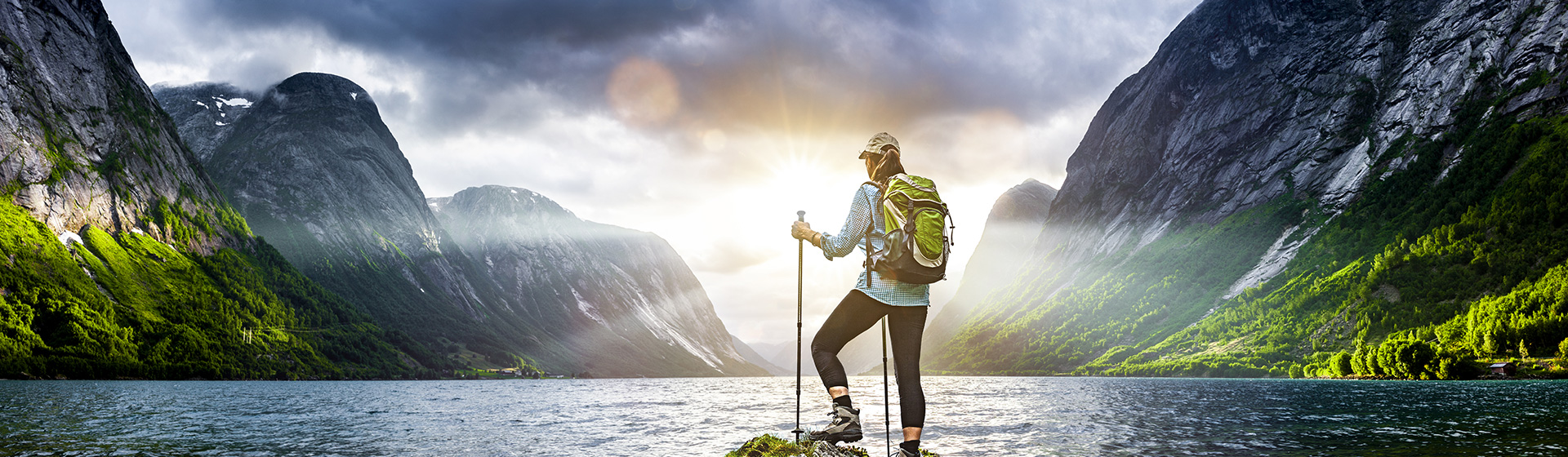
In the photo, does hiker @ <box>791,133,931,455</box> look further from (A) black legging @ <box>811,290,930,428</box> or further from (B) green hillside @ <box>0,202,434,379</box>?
(B) green hillside @ <box>0,202,434,379</box>

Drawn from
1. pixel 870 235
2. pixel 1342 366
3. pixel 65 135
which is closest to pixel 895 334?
pixel 870 235

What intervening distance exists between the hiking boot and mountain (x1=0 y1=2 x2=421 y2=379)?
156797 mm

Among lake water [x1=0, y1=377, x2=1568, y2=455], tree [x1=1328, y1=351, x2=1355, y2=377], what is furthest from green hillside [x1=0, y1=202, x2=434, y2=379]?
tree [x1=1328, y1=351, x2=1355, y2=377]

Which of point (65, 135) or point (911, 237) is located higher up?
point (65, 135)

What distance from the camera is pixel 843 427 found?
341 inches

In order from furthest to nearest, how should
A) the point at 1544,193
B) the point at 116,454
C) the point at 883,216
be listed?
the point at 1544,193 → the point at 116,454 → the point at 883,216

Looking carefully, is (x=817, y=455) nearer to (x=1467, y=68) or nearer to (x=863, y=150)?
(x=863, y=150)

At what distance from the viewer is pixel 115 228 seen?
176250 millimetres

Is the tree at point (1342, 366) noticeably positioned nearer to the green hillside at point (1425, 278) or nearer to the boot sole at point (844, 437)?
the green hillside at point (1425, 278)

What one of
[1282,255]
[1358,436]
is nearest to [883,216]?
[1358,436]

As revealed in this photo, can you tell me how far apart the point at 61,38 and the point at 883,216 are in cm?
26569

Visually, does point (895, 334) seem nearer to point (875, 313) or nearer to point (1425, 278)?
point (875, 313)

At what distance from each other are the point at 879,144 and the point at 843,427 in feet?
11.5

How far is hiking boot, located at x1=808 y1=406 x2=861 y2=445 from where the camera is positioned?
28.1 feet
